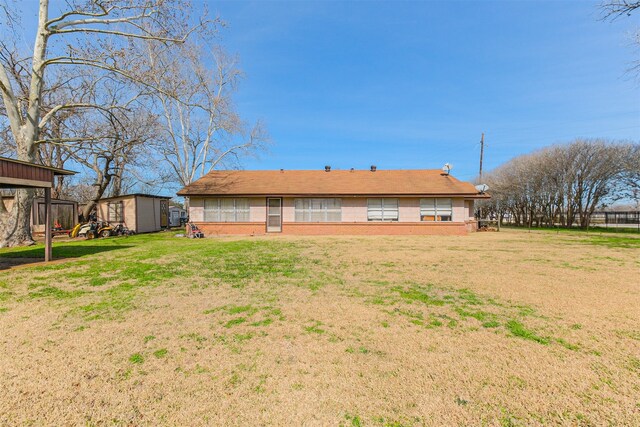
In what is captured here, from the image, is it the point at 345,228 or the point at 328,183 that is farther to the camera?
the point at 328,183

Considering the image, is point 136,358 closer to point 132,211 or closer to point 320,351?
point 320,351

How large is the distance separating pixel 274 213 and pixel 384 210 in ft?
23.8

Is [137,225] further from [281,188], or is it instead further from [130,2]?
[130,2]

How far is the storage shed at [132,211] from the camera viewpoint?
20.7 metres

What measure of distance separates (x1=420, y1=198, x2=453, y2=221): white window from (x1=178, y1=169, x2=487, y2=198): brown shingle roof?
783 millimetres

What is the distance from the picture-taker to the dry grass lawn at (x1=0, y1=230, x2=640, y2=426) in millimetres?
2312

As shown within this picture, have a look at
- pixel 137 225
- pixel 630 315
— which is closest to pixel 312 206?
pixel 137 225

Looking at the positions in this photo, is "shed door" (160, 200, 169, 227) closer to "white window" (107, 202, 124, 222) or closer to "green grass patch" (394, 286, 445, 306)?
"white window" (107, 202, 124, 222)

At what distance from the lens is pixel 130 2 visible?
11.5 m

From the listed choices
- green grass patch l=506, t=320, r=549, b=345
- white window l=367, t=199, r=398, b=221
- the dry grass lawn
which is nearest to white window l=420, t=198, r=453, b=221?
white window l=367, t=199, r=398, b=221

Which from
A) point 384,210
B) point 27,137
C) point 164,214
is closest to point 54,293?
point 27,137

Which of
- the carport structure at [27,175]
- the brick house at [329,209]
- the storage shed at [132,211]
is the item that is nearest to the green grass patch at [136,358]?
the carport structure at [27,175]

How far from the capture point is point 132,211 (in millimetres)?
20719

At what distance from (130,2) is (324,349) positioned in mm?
14890
